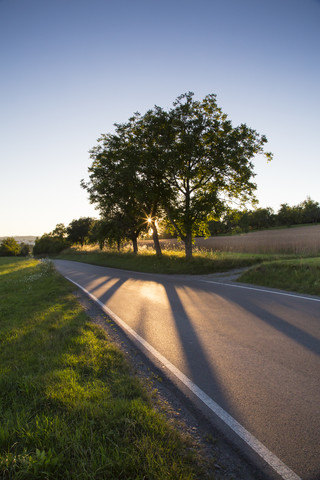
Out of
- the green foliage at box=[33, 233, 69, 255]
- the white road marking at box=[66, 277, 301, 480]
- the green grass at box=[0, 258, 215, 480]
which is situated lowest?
the white road marking at box=[66, 277, 301, 480]

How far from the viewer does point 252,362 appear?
418cm

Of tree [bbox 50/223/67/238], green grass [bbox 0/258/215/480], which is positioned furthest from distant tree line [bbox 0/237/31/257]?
green grass [bbox 0/258/215/480]

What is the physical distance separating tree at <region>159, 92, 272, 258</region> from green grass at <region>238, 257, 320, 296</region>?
740 centimetres

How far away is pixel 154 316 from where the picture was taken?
7.16m

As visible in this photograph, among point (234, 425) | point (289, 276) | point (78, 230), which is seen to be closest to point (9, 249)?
point (78, 230)

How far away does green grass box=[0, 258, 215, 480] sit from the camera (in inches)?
86.7

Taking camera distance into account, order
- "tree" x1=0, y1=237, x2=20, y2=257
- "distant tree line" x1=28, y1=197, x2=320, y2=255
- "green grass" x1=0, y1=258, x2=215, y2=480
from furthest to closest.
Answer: "tree" x1=0, y1=237, x2=20, y2=257 → "distant tree line" x1=28, y1=197, x2=320, y2=255 → "green grass" x1=0, y1=258, x2=215, y2=480

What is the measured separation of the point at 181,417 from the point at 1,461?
68.1 inches

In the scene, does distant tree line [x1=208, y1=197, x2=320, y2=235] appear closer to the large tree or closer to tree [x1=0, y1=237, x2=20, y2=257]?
the large tree

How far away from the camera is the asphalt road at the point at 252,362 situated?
8.46 ft

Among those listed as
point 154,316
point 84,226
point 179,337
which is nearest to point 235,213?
point 154,316

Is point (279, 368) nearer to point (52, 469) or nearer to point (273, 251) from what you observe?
point (52, 469)

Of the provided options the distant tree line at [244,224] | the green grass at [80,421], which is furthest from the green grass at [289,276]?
the distant tree line at [244,224]

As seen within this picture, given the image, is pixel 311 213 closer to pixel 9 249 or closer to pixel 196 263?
pixel 196 263
